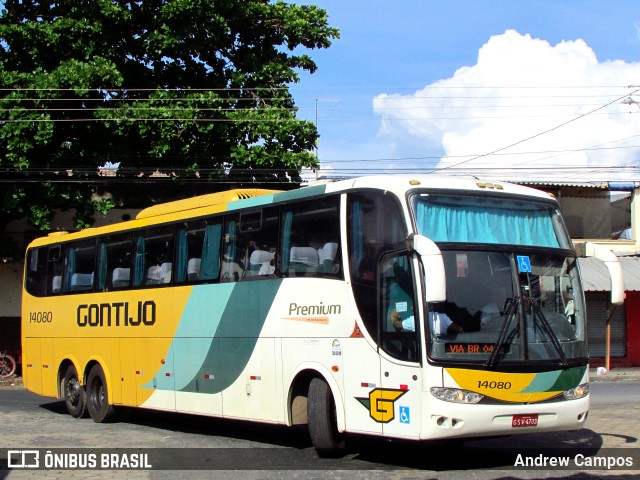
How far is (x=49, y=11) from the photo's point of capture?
25.0 meters

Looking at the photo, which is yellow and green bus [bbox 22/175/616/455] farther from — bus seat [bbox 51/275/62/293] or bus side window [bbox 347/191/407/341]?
bus seat [bbox 51/275/62/293]

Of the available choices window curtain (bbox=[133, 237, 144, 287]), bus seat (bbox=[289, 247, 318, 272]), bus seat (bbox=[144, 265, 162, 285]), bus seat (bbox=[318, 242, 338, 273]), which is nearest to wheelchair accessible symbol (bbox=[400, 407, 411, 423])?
bus seat (bbox=[318, 242, 338, 273])

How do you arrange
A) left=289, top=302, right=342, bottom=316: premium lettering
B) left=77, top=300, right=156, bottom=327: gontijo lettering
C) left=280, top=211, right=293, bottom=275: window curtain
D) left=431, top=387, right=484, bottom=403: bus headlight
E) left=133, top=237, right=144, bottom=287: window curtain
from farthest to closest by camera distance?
left=133, top=237, right=144, bottom=287: window curtain
left=77, top=300, right=156, bottom=327: gontijo lettering
left=280, top=211, right=293, bottom=275: window curtain
left=289, top=302, right=342, bottom=316: premium lettering
left=431, top=387, right=484, bottom=403: bus headlight

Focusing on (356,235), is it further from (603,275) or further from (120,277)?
(603,275)

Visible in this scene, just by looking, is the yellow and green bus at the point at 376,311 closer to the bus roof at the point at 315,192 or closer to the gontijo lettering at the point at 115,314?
the bus roof at the point at 315,192

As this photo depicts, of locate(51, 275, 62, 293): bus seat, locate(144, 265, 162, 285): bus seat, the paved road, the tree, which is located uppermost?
the tree

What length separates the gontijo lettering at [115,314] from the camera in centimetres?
1412

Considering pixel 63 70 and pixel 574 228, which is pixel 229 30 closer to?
pixel 63 70

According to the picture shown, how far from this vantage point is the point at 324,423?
1029 centimetres

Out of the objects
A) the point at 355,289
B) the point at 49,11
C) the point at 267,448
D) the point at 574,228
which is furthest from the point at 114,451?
the point at 574,228

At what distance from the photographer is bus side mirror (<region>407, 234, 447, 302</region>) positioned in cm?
838

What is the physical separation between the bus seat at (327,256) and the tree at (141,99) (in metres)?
12.7

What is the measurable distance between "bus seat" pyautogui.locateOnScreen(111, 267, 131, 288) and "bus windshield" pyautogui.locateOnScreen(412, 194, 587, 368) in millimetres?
7034

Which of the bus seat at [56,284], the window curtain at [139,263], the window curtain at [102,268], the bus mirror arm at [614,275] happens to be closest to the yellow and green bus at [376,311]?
the bus mirror arm at [614,275]
